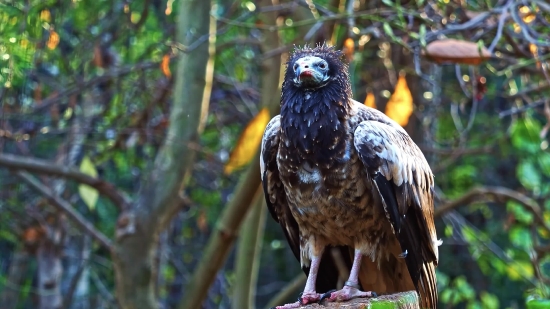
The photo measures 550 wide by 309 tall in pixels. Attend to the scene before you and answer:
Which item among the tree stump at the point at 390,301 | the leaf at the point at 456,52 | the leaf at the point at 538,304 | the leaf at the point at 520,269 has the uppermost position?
the leaf at the point at 456,52

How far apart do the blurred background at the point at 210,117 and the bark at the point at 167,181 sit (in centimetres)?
1

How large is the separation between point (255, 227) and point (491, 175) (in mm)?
5125

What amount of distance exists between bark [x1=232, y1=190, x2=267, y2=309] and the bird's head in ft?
8.06

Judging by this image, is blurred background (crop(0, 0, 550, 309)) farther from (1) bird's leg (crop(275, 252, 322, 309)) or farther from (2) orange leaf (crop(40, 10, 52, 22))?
(1) bird's leg (crop(275, 252, 322, 309))

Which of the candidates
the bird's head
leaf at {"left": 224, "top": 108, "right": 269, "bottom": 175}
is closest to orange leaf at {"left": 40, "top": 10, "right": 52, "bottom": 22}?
leaf at {"left": 224, "top": 108, "right": 269, "bottom": 175}

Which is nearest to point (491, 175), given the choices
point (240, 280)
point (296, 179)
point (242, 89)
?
point (242, 89)

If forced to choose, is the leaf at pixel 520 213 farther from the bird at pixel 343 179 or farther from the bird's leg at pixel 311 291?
the bird's leg at pixel 311 291

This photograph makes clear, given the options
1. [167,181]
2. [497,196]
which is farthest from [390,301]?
[497,196]

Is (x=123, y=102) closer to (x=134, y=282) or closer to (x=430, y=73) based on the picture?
(x=134, y=282)

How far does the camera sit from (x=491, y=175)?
33.4 feet

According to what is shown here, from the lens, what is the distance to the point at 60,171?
556 cm

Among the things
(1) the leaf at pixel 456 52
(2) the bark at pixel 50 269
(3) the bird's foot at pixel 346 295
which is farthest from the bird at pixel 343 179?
(2) the bark at pixel 50 269

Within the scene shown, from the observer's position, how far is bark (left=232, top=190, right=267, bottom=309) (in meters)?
6.14

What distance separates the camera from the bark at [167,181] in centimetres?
552
